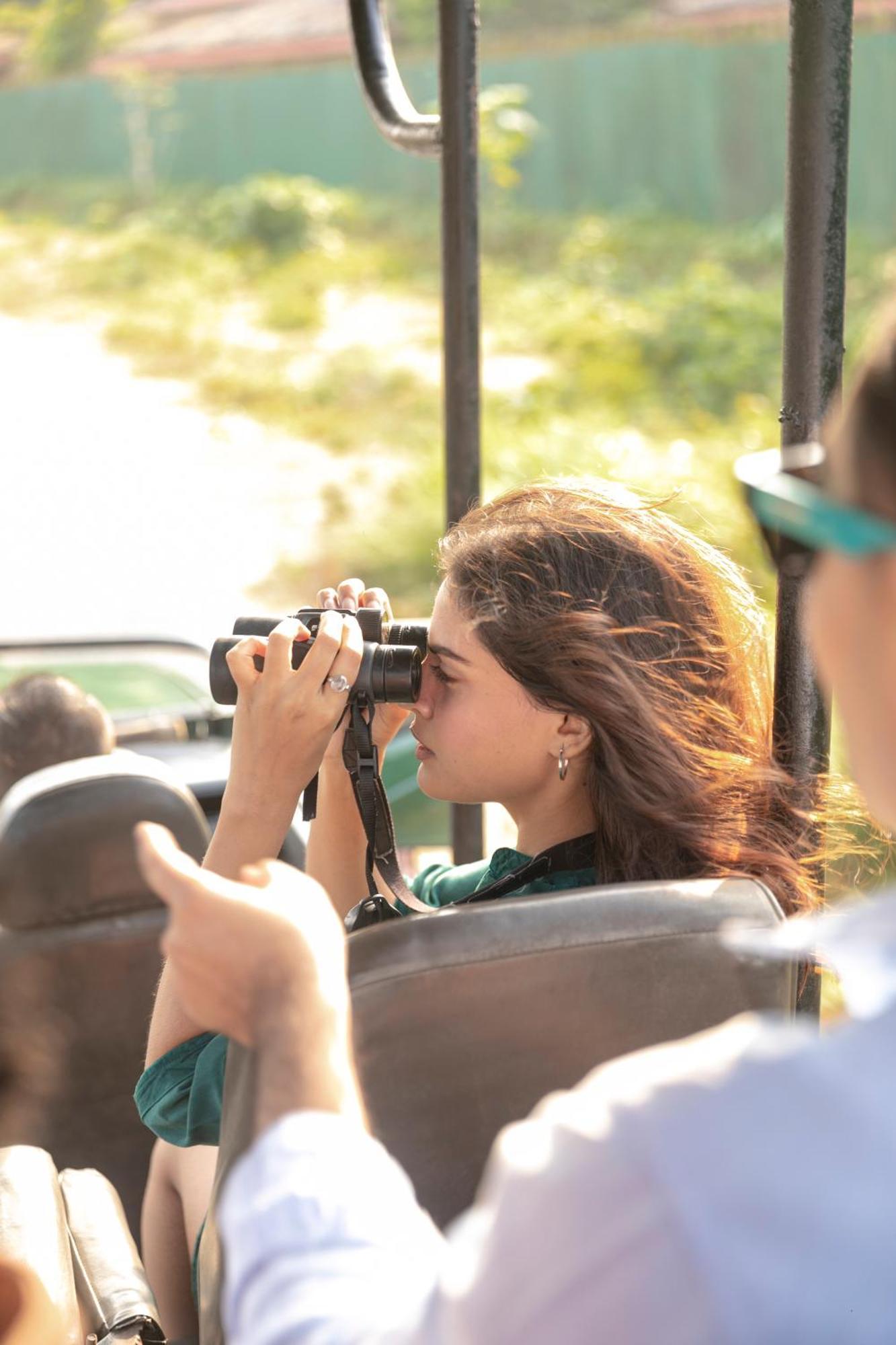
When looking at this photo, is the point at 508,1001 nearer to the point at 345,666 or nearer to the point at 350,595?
the point at 345,666

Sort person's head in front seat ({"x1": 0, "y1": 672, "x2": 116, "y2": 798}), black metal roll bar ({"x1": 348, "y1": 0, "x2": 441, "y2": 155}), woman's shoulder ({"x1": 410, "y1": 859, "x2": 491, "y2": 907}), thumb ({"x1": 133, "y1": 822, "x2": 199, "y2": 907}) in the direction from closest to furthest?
1. thumb ({"x1": 133, "y1": 822, "x2": 199, "y2": 907})
2. woman's shoulder ({"x1": 410, "y1": 859, "x2": 491, "y2": 907})
3. black metal roll bar ({"x1": 348, "y1": 0, "x2": 441, "y2": 155})
4. person's head in front seat ({"x1": 0, "y1": 672, "x2": 116, "y2": 798})

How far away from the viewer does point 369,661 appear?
1.54 metres

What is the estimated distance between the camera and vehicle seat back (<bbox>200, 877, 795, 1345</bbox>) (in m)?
1.16

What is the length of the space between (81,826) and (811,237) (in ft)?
4.02

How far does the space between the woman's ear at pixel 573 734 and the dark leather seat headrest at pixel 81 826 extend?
685 millimetres

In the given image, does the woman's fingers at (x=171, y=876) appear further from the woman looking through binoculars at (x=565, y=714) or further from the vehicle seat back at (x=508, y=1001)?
the woman looking through binoculars at (x=565, y=714)

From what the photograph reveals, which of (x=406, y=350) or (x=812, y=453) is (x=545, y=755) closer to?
(x=812, y=453)

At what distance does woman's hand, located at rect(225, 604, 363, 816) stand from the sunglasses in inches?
24.8

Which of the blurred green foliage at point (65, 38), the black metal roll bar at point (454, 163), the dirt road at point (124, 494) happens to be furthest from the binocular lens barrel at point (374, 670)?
the blurred green foliage at point (65, 38)

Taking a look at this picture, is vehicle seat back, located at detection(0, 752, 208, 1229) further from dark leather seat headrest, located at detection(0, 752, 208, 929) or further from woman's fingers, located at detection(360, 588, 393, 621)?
woman's fingers, located at detection(360, 588, 393, 621)

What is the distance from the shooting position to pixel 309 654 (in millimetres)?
1495

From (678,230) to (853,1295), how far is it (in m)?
16.0

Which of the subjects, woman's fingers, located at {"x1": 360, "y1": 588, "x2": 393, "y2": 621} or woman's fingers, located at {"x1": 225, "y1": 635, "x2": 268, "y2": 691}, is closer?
woman's fingers, located at {"x1": 225, "y1": 635, "x2": 268, "y2": 691}

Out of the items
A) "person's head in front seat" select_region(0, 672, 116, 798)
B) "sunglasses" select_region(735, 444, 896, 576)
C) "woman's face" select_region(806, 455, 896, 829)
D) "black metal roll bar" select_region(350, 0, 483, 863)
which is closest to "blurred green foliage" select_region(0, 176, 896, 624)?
"person's head in front seat" select_region(0, 672, 116, 798)
